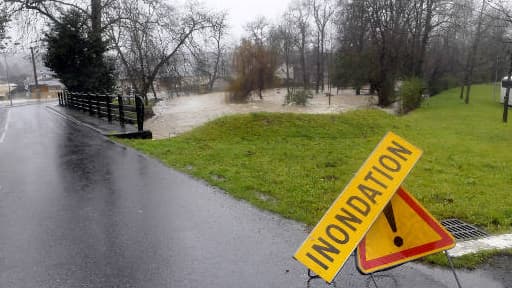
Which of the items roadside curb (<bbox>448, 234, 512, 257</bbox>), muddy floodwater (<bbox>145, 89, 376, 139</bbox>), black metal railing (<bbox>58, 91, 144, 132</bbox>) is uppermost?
black metal railing (<bbox>58, 91, 144, 132</bbox>)

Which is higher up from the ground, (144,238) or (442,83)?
(442,83)

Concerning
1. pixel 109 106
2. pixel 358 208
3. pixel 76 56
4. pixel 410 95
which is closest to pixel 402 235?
pixel 358 208

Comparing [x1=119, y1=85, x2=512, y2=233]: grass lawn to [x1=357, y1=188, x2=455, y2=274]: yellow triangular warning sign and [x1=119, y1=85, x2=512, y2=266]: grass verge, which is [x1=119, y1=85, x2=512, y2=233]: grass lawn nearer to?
[x1=119, y1=85, x2=512, y2=266]: grass verge

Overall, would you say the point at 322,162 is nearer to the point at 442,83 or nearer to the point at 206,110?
the point at 206,110

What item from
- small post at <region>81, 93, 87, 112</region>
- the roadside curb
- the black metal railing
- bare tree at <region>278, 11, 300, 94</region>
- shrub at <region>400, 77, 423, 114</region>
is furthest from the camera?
bare tree at <region>278, 11, 300, 94</region>

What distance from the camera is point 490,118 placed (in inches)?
671

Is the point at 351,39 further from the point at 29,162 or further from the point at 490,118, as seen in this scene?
the point at 29,162

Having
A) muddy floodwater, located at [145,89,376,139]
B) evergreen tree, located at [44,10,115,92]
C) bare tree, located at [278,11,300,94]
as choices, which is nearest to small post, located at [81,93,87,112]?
evergreen tree, located at [44,10,115,92]

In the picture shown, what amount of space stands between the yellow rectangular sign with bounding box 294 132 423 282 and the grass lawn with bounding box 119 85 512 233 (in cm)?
161

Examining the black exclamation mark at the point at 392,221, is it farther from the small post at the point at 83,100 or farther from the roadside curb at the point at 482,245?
the small post at the point at 83,100

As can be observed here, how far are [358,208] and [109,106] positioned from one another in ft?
39.7

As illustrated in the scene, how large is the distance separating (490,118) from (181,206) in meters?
16.5

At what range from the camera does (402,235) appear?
2988 millimetres

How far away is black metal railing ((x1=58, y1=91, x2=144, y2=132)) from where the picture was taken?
11252mm
